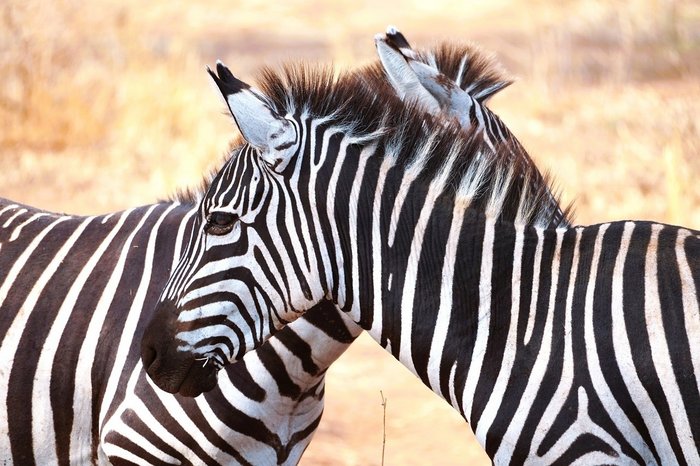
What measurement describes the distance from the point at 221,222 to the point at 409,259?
2.10 feet

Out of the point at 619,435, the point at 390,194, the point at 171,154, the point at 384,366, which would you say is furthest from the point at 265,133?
the point at 171,154

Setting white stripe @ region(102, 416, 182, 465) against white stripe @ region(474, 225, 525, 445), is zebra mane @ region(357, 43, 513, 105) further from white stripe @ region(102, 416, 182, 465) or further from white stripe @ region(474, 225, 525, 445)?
white stripe @ region(102, 416, 182, 465)

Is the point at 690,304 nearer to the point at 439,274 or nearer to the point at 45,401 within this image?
the point at 439,274

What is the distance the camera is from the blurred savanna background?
6832 millimetres

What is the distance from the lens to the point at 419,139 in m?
3.27

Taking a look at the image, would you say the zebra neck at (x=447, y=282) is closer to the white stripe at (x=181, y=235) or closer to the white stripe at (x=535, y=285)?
the white stripe at (x=535, y=285)

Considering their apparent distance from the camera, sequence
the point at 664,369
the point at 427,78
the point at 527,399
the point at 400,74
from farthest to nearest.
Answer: the point at 427,78 → the point at 400,74 → the point at 527,399 → the point at 664,369

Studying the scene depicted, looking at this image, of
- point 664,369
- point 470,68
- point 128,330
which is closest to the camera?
point 664,369

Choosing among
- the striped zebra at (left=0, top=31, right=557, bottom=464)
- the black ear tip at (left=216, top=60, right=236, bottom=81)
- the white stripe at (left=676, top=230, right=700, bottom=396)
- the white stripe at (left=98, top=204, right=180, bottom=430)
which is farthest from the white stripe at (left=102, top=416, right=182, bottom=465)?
the white stripe at (left=676, top=230, right=700, bottom=396)

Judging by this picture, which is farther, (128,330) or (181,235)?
(181,235)

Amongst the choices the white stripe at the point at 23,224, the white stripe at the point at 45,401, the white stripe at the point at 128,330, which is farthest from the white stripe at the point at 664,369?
the white stripe at the point at 23,224

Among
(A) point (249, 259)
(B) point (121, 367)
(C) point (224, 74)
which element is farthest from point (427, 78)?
(B) point (121, 367)

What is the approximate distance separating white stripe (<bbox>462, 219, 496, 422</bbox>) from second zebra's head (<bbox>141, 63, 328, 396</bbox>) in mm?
534

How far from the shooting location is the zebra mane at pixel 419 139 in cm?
322
